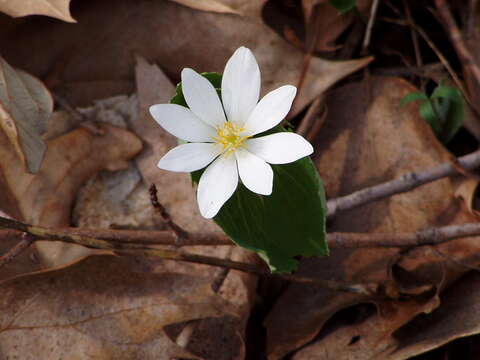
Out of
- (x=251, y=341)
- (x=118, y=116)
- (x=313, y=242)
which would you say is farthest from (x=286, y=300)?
(x=118, y=116)

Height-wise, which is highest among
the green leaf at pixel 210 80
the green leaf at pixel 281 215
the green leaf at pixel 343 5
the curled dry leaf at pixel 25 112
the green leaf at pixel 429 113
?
the green leaf at pixel 343 5

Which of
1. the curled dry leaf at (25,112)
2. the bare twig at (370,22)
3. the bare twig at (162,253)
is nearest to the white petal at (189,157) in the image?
the bare twig at (162,253)

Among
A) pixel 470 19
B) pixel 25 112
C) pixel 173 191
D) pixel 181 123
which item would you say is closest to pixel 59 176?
pixel 25 112

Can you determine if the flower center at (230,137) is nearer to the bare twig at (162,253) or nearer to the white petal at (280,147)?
the white petal at (280,147)

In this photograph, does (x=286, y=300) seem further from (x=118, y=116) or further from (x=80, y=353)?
(x=118, y=116)

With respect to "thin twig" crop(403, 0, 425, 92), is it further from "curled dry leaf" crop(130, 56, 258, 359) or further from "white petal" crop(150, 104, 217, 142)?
"white petal" crop(150, 104, 217, 142)

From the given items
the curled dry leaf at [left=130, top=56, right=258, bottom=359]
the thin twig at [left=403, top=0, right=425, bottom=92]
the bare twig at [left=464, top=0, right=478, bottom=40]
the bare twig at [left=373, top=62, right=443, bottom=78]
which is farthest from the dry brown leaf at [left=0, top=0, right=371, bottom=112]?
the bare twig at [left=464, top=0, right=478, bottom=40]

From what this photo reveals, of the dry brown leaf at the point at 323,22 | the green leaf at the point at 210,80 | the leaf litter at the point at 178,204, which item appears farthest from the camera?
the dry brown leaf at the point at 323,22
